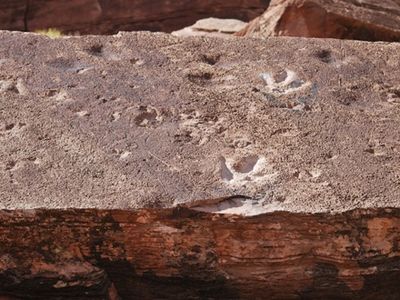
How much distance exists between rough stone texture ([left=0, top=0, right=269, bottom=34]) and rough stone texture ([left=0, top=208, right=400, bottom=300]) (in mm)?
7465

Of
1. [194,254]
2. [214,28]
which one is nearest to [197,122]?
[194,254]

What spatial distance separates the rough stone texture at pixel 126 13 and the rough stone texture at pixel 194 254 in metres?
7.47

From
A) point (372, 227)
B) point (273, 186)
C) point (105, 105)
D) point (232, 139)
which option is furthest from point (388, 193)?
point (105, 105)

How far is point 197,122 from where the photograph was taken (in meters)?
3.77

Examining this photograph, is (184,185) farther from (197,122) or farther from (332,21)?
(332,21)

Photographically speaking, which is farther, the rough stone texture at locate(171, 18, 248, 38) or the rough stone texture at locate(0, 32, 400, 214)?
the rough stone texture at locate(171, 18, 248, 38)

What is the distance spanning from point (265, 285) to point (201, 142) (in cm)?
65

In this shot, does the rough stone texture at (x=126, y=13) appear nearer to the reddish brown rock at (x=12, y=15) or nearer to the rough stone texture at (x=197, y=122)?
the reddish brown rock at (x=12, y=15)

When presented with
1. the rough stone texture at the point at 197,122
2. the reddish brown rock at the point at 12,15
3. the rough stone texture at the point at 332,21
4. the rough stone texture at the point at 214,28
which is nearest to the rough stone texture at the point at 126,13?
the reddish brown rock at the point at 12,15

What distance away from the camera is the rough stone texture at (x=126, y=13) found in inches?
422

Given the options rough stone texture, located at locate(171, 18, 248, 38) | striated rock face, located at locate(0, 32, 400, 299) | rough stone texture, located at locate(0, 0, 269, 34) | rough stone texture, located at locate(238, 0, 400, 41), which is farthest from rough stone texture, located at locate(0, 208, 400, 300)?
rough stone texture, located at locate(0, 0, 269, 34)

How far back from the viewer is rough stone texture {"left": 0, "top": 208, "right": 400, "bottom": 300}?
3318 millimetres

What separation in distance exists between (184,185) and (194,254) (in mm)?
270

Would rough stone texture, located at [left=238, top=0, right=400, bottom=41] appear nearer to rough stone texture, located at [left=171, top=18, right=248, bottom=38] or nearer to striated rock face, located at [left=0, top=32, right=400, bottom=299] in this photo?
rough stone texture, located at [left=171, top=18, right=248, bottom=38]
